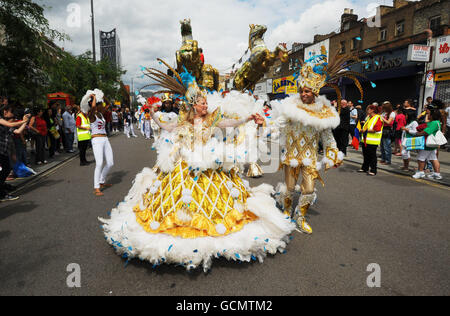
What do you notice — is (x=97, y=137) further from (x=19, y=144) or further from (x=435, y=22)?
(x=435, y=22)

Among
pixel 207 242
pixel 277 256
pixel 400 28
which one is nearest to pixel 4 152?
pixel 207 242

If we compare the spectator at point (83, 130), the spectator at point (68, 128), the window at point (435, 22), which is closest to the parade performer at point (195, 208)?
the spectator at point (83, 130)

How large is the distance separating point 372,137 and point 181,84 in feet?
19.5

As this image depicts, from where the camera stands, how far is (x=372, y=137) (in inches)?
284

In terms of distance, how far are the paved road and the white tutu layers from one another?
6.7 inches

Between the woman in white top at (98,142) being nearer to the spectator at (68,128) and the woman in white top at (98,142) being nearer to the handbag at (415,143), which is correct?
the spectator at (68,128)

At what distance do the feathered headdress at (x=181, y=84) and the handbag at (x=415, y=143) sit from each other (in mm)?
6086

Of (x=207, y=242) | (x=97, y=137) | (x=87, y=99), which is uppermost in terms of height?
(x=87, y=99)

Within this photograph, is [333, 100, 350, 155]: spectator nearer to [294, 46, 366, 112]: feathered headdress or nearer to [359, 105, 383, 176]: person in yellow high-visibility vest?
[359, 105, 383, 176]: person in yellow high-visibility vest

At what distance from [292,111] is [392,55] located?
1647 centimetres

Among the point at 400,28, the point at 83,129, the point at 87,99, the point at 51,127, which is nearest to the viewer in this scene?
the point at 87,99

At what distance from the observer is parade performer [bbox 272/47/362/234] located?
11.7 feet

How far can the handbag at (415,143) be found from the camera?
655 centimetres

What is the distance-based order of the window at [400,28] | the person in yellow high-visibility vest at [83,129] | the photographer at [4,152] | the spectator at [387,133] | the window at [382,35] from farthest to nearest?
the window at [382,35]
the window at [400,28]
the spectator at [387,133]
the person in yellow high-visibility vest at [83,129]
the photographer at [4,152]
